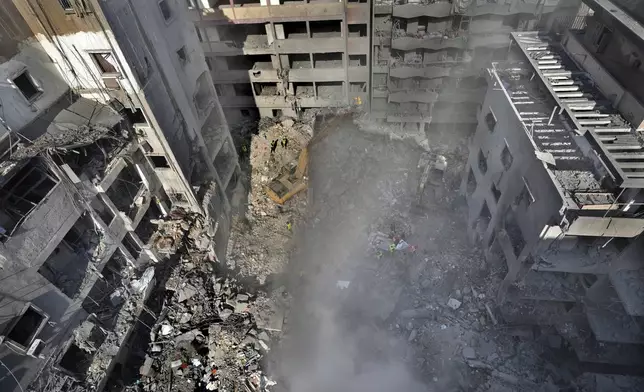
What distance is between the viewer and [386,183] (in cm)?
2392

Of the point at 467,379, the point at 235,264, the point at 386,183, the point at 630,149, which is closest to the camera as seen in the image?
the point at 630,149

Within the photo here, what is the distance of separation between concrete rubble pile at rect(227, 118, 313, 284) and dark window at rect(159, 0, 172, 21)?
10.5 meters

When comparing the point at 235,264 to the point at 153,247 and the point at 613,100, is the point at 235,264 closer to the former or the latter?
the point at 153,247

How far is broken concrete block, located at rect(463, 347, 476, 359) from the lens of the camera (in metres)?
16.3

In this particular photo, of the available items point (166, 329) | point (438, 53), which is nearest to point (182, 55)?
point (166, 329)

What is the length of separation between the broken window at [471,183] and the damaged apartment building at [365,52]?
25.4 feet

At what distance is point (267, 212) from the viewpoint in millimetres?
22203

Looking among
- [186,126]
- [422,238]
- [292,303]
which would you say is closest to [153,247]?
[186,126]

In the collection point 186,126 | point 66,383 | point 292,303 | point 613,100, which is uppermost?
point 613,100

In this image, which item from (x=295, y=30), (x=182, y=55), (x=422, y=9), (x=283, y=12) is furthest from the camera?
(x=295, y=30)

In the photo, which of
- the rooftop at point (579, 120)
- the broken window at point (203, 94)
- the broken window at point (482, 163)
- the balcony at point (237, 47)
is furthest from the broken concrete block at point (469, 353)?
the balcony at point (237, 47)

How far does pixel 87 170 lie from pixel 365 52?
18.3 metres

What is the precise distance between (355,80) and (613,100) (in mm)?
15832

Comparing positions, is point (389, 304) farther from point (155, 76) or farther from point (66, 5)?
point (66, 5)
